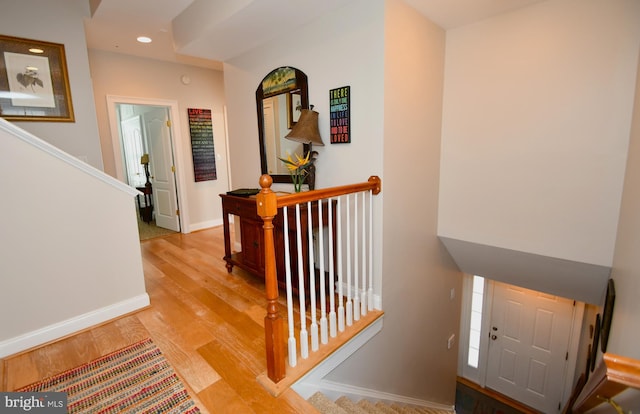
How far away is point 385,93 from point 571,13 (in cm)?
149

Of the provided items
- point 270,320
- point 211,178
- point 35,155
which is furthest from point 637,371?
point 211,178

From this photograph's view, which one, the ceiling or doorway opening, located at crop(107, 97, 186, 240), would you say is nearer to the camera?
the ceiling

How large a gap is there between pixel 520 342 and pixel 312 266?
13.3 ft

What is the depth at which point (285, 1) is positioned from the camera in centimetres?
210

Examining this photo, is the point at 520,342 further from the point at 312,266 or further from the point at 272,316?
the point at 272,316

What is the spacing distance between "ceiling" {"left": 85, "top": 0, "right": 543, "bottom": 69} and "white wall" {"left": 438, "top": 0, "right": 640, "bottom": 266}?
0.29 meters

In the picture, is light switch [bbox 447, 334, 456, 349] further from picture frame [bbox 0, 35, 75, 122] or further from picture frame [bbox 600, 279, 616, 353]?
picture frame [bbox 0, 35, 75, 122]

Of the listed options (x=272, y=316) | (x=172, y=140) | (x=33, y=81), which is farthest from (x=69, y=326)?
(x=172, y=140)

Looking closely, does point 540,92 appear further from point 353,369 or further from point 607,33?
point 353,369

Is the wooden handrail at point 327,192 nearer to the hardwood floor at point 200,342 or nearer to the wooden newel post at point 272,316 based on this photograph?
the wooden newel post at point 272,316

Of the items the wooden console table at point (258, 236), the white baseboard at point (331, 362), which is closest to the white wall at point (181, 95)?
the wooden console table at point (258, 236)

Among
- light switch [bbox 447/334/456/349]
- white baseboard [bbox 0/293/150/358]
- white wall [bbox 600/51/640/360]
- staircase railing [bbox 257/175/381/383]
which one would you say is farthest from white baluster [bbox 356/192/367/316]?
light switch [bbox 447/334/456/349]

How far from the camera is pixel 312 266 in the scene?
1875 mm

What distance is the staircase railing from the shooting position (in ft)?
5.32
